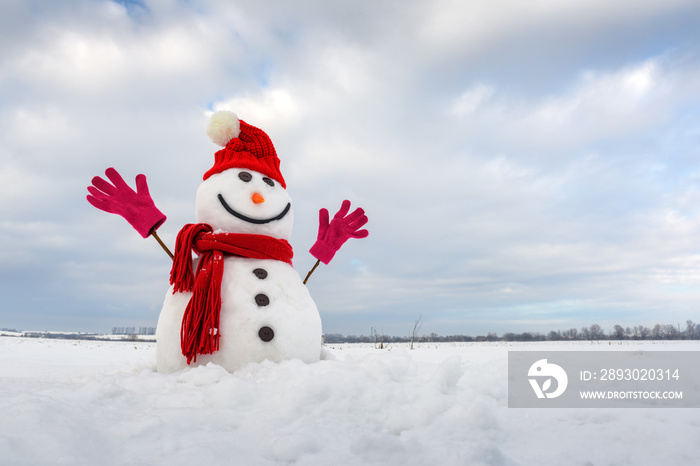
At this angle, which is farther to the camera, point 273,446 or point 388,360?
point 388,360

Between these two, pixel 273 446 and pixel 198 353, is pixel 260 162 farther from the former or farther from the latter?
pixel 273 446

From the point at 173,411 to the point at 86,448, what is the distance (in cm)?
52

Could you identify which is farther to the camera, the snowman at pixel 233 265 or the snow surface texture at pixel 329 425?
the snowman at pixel 233 265

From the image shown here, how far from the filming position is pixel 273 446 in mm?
1598

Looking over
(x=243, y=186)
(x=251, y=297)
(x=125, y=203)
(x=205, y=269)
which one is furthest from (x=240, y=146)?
(x=251, y=297)

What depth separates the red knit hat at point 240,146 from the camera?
163 inches

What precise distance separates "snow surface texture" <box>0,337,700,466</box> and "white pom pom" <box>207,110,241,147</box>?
8.17 ft

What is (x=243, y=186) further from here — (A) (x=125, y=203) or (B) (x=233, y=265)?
(A) (x=125, y=203)

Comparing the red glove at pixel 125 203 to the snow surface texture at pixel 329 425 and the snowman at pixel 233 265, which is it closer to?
the snowman at pixel 233 265

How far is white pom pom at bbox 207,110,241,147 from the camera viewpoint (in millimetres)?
4242

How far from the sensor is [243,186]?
3920 mm

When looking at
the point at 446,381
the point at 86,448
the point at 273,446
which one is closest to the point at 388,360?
the point at 446,381

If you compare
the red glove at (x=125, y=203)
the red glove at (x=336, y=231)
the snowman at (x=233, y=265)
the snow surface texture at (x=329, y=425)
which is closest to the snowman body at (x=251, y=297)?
the snowman at (x=233, y=265)

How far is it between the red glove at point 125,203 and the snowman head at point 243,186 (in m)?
0.42
